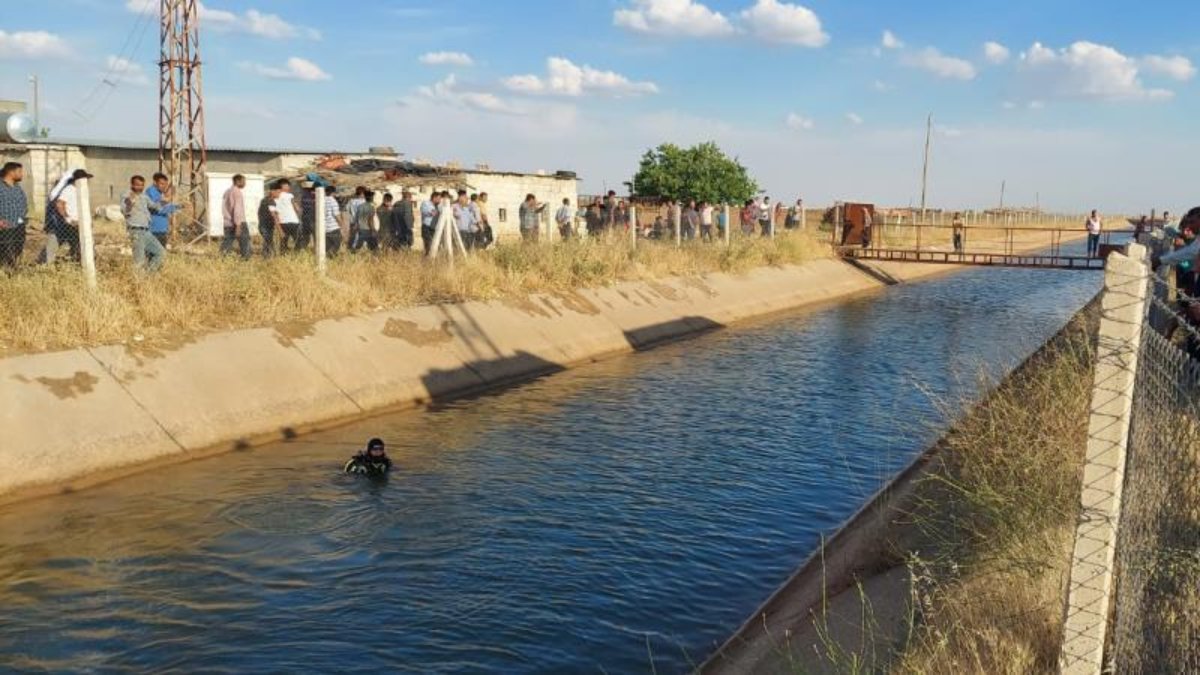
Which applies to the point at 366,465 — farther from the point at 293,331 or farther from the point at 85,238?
the point at 85,238

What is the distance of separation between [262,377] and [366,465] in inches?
123

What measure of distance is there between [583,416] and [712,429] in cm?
180

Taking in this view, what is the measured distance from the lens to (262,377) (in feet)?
40.3

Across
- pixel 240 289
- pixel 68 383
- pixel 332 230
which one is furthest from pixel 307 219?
pixel 68 383

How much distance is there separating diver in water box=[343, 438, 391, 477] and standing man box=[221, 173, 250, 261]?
744 cm

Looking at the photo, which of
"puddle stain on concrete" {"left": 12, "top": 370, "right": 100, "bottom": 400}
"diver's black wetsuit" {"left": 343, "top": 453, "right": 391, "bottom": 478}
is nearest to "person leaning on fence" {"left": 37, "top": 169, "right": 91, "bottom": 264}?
"puddle stain on concrete" {"left": 12, "top": 370, "right": 100, "bottom": 400}

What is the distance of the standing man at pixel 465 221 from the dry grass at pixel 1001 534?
13567 millimetres

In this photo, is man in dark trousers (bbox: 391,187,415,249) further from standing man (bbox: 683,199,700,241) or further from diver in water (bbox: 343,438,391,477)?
standing man (bbox: 683,199,700,241)

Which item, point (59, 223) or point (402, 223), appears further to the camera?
point (402, 223)

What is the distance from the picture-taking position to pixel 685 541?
830 centimetres

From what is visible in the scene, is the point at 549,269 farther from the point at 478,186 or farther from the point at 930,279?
the point at 930,279

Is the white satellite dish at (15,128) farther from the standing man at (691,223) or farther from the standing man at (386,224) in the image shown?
the standing man at (691,223)

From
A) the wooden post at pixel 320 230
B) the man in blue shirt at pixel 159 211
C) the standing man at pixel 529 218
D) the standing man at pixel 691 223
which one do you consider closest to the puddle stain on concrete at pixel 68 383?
the man in blue shirt at pixel 159 211

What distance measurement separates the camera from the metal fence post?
11.6 feet
